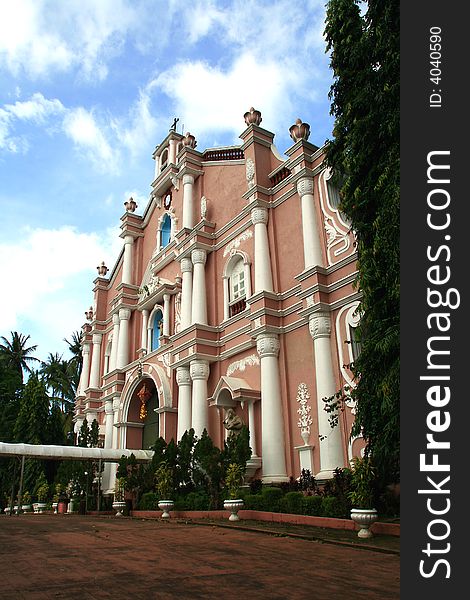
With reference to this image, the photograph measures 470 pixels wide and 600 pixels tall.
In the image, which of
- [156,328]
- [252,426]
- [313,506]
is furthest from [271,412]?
[156,328]

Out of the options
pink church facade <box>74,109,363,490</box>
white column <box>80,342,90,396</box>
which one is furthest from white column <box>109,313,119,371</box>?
white column <box>80,342,90,396</box>

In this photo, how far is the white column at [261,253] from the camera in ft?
51.9

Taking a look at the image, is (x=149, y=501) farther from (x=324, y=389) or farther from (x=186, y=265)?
(x=186, y=265)

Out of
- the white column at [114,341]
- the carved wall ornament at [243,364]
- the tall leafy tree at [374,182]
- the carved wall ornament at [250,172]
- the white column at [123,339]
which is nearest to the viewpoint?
the tall leafy tree at [374,182]

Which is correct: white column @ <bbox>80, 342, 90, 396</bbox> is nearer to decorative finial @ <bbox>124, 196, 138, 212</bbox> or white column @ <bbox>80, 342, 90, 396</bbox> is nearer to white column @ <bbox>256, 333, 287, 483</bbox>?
decorative finial @ <bbox>124, 196, 138, 212</bbox>

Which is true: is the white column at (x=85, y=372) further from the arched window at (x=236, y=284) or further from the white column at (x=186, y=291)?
the arched window at (x=236, y=284)

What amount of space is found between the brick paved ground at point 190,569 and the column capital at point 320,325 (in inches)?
231

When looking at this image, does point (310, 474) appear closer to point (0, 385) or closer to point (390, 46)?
point (390, 46)

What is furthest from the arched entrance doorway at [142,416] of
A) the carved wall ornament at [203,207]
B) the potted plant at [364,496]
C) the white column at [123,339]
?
the potted plant at [364,496]

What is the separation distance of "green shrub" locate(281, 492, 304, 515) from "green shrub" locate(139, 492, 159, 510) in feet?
17.5

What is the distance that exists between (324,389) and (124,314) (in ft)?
43.7

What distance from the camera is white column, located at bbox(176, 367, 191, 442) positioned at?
17.6 meters

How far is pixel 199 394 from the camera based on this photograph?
1723 cm

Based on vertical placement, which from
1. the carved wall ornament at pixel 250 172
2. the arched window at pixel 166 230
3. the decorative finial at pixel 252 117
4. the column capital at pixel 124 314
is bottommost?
the column capital at pixel 124 314
